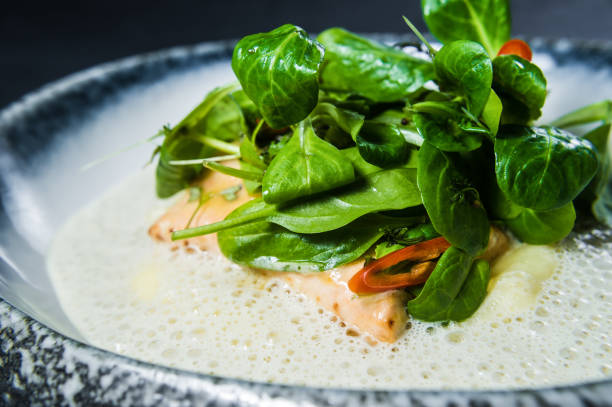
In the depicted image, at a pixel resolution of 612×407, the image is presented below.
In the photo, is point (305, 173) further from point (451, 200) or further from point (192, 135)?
point (192, 135)

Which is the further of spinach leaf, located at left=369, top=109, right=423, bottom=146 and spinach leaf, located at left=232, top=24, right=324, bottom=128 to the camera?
spinach leaf, located at left=369, top=109, right=423, bottom=146

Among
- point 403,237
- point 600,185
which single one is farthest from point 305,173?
point 600,185

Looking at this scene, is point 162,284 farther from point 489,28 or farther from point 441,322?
point 489,28

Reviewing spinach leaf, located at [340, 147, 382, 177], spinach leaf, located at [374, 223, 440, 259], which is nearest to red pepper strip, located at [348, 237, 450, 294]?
spinach leaf, located at [374, 223, 440, 259]

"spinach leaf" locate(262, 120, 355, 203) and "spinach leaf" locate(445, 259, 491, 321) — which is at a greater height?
"spinach leaf" locate(262, 120, 355, 203)

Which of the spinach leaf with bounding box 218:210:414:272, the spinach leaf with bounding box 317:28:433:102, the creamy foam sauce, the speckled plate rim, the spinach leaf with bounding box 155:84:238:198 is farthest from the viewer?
the spinach leaf with bounding box 155:84:238:198

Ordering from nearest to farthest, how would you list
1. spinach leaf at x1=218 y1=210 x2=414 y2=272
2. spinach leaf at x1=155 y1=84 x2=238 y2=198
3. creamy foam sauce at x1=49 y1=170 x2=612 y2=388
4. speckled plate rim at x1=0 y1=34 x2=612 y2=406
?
speckled plate rim at x1=0 y1=34 x2=612 y2=406 → creamy foam sauce at x1=49 y1=170 x2=612 y2=388 → spinach leaf at x1=218 y1=210 x2=414 y2=272 → spinach leaf at x1=155 y1=84 x2=238 y2=198

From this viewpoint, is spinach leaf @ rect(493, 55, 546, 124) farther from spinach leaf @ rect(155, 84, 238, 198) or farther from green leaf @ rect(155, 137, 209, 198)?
green leaf @ rect(155, 137, 209, 198)

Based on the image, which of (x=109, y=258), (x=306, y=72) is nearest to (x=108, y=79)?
(x=109, y=258)
